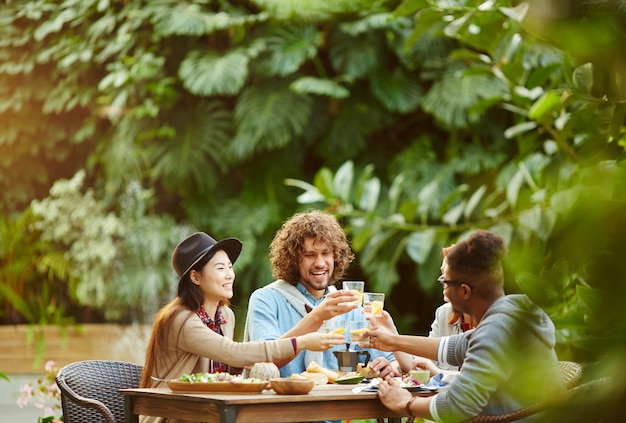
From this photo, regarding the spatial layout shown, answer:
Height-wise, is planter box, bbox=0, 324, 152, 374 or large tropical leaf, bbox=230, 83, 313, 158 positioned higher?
large tropical leaf, bbox=230, 83, 313, 158

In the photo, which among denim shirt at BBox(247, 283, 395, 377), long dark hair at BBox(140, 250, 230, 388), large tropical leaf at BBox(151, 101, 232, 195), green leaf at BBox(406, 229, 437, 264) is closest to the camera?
long dark hair at BBox(140, 250, 230, 388)

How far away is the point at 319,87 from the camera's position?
23.6 feet

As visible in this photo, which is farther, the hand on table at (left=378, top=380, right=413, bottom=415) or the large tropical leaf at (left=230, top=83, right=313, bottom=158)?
the large tropical leaf at (left=230, top=83, right=313, bottom=158)

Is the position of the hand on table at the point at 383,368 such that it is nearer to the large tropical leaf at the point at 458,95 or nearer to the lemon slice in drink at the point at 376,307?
the lemon slice in drink at the point at 376,307

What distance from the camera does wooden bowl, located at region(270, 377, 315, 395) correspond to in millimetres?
2547

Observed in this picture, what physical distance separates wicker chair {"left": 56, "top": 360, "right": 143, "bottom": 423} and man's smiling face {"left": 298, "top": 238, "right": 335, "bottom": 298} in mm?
721

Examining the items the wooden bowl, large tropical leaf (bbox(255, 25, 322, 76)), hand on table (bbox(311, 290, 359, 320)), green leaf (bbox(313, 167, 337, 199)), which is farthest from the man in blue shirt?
large tropical leaf (bbox(255, 25, 322, 76))

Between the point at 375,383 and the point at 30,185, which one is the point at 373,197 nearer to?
the point at 375,383

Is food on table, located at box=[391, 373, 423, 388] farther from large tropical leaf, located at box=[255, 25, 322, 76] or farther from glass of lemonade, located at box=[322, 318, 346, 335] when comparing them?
large tropical leaf, located at box=[255, 25, 322, 76]

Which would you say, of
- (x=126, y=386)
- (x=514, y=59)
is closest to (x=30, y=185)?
(x=126, y=386)

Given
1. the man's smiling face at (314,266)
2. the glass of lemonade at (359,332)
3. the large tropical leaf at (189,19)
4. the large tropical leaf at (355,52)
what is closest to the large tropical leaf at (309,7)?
the large tropical leaf at (189,19)

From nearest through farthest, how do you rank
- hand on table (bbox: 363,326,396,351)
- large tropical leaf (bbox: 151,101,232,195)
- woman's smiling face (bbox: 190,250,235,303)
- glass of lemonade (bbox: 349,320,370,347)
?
hand on table (bbox: 363,326,396,351) < glass of lemonade (bbox: 349,320,370,347) < woman's smiling face (bbox: 190,250,235,303) < large tropical leaf (bbox: 151,101,232,195)

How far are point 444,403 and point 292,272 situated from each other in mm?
1298

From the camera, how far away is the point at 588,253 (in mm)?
458
